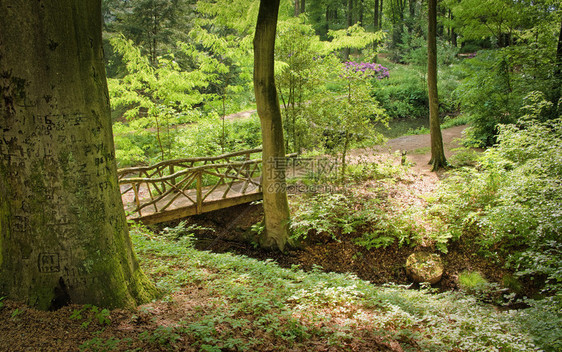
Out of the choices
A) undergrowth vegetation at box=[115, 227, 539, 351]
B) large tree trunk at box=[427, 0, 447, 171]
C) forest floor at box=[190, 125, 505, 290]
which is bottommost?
forest floor at box=[190, 125, 505, 290]

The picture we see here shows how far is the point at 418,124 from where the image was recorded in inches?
763

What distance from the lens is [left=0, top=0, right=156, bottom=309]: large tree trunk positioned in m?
2.44

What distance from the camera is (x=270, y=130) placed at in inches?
267

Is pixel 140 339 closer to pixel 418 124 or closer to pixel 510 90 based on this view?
pixel 510 90

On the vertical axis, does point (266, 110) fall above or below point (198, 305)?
above

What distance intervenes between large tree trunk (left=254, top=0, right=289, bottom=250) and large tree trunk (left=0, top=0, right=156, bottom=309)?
147 inches

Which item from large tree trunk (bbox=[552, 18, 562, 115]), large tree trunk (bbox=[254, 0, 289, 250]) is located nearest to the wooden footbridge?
large tree trunk (bbox=[254, 0, 289, 250])

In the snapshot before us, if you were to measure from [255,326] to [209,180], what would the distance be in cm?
808

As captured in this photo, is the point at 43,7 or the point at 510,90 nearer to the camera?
the point at 43,7

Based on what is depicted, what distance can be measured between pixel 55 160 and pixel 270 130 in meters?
4.60

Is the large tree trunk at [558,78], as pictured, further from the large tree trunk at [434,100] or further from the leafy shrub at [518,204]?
the large tree trunk at [434,100]

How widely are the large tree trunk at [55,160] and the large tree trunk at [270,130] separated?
373cm

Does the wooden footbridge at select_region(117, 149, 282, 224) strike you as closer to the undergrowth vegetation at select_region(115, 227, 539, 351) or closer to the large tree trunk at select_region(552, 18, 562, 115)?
the undergrowth vegetation at select_region(115, 227, 539, 351)

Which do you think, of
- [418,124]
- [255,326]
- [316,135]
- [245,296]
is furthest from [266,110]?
[418,124]
